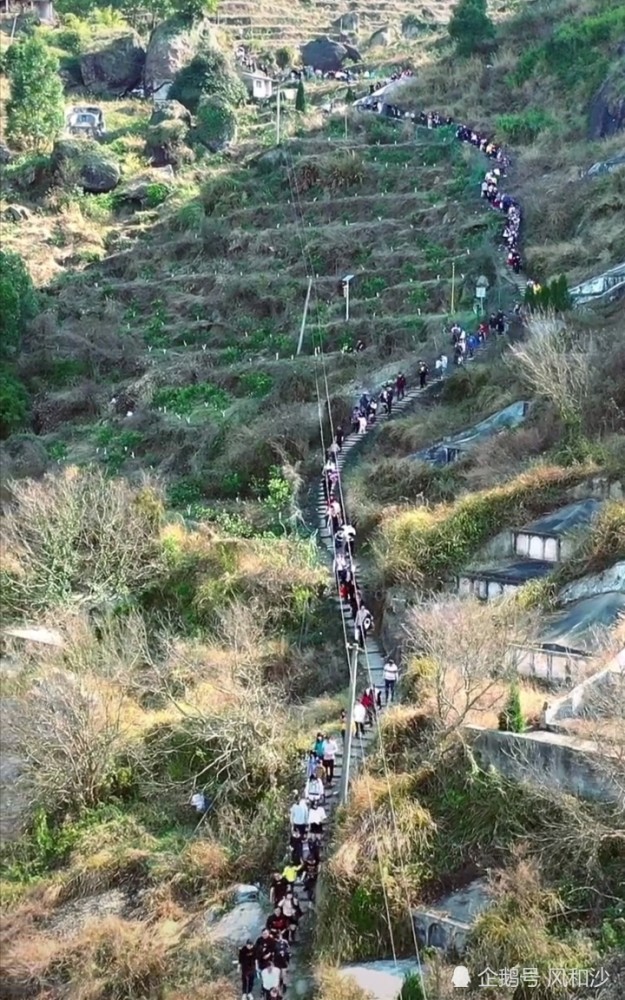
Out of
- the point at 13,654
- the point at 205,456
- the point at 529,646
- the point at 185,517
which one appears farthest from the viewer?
the point at 205,456

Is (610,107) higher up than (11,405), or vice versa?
(610,107)

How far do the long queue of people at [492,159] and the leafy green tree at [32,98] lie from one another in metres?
15.1

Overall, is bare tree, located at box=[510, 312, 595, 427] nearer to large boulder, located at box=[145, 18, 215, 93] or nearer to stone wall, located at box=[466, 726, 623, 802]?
stone wall, located at box=[466, 726, 623, 802]

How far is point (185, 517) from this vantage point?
94.2ft

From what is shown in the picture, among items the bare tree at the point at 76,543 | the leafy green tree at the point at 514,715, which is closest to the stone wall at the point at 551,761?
the leafy green tree at the point at 514,715

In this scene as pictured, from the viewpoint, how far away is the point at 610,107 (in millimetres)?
48938

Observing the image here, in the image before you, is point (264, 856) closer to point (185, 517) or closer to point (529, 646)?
point (529, 646)

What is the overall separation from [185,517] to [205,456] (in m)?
4.37

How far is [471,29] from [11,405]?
1407 inches

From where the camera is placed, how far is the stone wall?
16625 millimetres

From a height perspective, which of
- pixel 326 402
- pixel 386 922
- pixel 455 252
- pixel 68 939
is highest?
pixel 455 252

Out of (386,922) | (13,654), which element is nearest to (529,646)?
(386,922)

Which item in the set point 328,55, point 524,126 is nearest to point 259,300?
point 524,126

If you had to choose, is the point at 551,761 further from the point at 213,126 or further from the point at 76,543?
the point at 213,126
